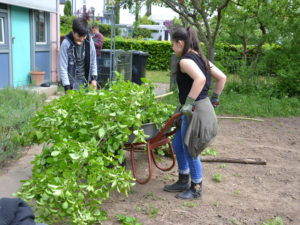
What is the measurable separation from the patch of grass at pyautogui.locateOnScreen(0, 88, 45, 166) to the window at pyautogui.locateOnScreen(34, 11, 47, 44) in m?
3.07

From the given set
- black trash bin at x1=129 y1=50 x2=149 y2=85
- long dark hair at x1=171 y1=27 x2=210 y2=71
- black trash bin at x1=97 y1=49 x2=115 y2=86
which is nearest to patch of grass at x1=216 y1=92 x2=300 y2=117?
black trash bin at x1=129 y1=50 x2=149 y2=85

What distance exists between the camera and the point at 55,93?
8.98 metres

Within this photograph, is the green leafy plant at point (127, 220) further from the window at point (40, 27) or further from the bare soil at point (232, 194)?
the window at point (40, 27)

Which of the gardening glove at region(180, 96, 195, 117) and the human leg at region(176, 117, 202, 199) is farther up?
the gardening glove at region(180, 96, 195, 117)

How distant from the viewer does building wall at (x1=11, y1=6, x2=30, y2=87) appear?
8.47 meters

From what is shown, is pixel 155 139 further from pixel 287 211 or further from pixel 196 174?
pixel 287 211

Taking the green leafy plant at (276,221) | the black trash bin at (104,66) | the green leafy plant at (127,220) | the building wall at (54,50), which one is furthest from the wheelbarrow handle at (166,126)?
the building wall at (54,50)

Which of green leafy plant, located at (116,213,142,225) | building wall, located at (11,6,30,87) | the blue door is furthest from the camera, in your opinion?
building wall, located at (11,6,30,87)

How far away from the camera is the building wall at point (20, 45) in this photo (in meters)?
8.47

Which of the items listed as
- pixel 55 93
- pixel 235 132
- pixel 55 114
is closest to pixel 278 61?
pixel 235 132

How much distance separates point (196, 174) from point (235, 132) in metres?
3.06

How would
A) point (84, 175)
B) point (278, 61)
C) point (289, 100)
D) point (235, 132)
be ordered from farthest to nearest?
point (278, 61)
point (289, 100)
point (235, 132)
point (84, 175)

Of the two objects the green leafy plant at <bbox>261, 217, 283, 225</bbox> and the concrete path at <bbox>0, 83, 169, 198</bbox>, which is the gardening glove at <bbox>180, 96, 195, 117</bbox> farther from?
the concrete path at <bbox>0, 83, 169, 198</bbox>

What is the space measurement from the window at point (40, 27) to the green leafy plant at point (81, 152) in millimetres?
6610
